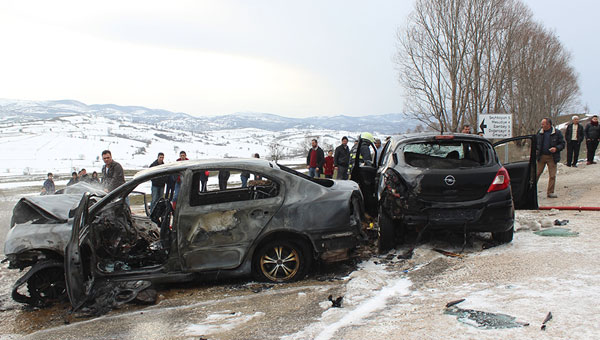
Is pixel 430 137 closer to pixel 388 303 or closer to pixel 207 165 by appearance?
pixel 388 303

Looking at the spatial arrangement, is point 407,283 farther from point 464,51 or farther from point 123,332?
point 464,51

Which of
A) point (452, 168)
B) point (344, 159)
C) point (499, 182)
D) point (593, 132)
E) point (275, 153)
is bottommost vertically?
point (275, 153)

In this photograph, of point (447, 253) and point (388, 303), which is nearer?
point (388, 303)

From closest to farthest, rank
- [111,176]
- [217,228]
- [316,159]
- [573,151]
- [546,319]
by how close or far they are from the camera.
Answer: [546,319]
[217,228]
[111,176]
[316,159]
[573,151]

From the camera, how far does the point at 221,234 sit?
4.91m

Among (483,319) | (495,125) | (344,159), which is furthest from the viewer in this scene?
(495,125)

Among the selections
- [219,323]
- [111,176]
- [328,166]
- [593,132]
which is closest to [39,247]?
[219,323]

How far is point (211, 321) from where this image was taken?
13.3 feet

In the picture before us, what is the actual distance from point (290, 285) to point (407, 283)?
51.5 inches

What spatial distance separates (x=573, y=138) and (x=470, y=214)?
11700 millimetres

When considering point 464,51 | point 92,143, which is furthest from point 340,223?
point 92,143

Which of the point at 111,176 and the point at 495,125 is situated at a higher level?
the point at 495,125

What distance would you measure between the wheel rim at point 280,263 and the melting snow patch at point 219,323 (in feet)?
2.89

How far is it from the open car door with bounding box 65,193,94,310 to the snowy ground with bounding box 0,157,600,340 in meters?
0.27
